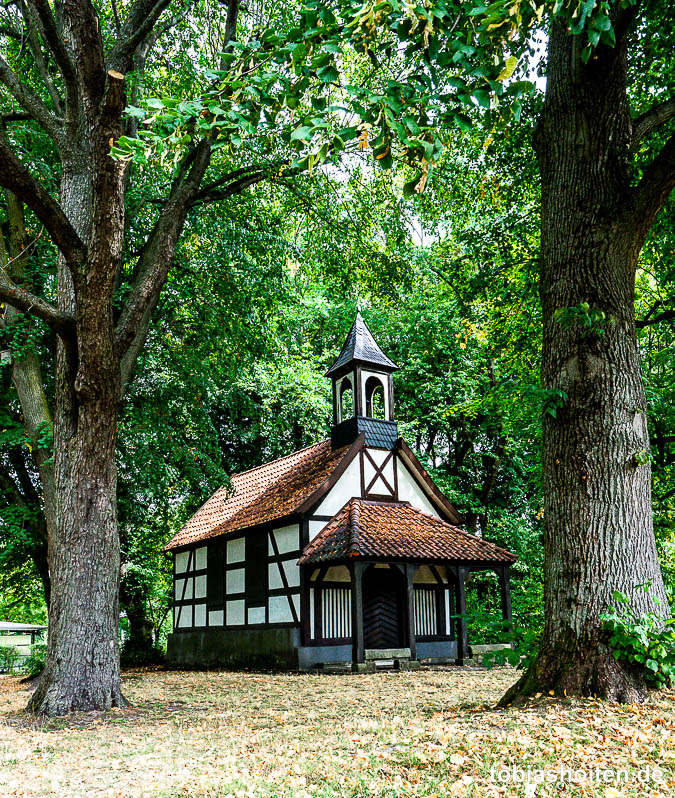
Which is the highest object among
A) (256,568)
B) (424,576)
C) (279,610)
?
(256,568)

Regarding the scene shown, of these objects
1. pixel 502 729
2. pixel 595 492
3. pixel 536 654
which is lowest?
pixel 502 729

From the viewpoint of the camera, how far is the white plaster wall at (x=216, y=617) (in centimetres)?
1800

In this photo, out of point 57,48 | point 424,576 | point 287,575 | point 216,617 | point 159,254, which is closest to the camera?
point 57,48

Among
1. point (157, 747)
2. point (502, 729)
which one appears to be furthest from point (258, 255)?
point (502, 729)

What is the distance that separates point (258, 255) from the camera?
13453 millimetres

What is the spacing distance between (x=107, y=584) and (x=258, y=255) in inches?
297

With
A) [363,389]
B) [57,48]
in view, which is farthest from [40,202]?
[363,389]

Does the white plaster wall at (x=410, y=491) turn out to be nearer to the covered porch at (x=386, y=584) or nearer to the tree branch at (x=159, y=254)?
the covered porch at (x=386, y=584)

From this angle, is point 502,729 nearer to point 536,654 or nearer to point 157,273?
point 536,654

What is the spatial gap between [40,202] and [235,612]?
12.7 metres

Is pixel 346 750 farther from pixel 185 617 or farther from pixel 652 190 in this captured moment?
pixel 185 617

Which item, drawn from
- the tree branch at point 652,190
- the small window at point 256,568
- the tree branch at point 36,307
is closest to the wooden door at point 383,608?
the small window at point 256,568

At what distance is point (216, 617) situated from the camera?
18.3 meters

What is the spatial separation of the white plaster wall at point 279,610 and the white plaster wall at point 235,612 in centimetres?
153
